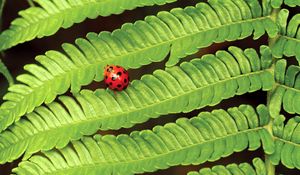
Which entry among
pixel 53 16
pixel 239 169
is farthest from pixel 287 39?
pixel 53 16

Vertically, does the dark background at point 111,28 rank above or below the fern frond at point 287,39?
below

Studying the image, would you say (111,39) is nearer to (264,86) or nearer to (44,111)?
(44,111)

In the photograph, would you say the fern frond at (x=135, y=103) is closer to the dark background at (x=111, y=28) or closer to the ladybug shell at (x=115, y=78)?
the ladybug shell at (x=115, y=78)

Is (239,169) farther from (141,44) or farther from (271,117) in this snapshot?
(141,44)

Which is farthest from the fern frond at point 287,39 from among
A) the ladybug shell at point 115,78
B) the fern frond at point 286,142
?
the ladybug shell at point 115,78

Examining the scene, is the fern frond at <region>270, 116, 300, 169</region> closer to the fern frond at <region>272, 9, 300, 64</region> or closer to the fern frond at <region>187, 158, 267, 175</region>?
the fern frond at <region>187, 158, 267, 175</region>

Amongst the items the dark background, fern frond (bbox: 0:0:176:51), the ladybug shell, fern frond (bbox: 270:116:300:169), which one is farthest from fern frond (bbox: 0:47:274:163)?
the dark background
